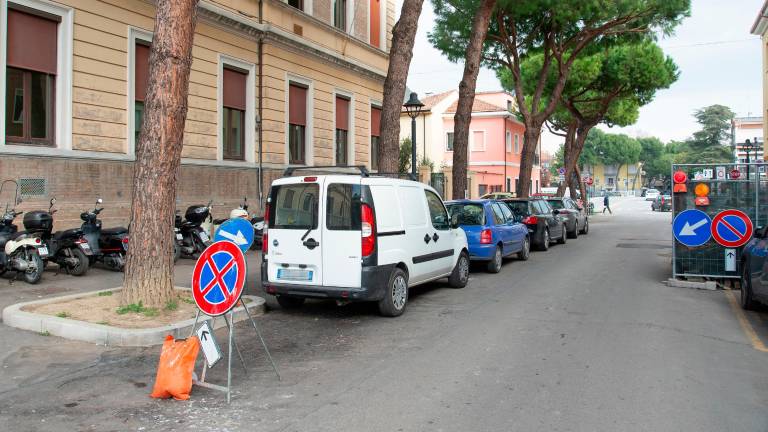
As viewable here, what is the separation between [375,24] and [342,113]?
4374 mm

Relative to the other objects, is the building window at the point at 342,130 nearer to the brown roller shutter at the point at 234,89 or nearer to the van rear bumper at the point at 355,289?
the brown roller shutter at the point at 234,89

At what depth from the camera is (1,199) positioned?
11.4m

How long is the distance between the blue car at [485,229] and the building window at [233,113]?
716 centimetres

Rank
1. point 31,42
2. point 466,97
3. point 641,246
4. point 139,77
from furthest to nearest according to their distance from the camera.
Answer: point 641,246, point 466,97, point 139,77, point 31,42

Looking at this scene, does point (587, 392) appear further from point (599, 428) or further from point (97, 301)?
point (97, 301)

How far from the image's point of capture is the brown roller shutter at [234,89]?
58.0ft

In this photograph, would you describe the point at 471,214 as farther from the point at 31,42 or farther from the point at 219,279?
the point at 31,42

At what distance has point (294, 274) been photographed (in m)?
8.34

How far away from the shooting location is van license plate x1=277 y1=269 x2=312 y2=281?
27.0ft

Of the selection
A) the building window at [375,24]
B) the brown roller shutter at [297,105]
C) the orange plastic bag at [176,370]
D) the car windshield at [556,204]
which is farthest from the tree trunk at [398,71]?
the orange plastic bag at [176,370]

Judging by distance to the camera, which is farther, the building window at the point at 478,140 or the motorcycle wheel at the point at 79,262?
the building window at the point at 478,140

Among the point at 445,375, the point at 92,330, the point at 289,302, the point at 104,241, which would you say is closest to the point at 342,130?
the point at 104,241

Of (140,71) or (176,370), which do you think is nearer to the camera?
(176,370)

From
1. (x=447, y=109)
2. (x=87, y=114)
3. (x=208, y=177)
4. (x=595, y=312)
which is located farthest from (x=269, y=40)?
(x=447, y=109)
